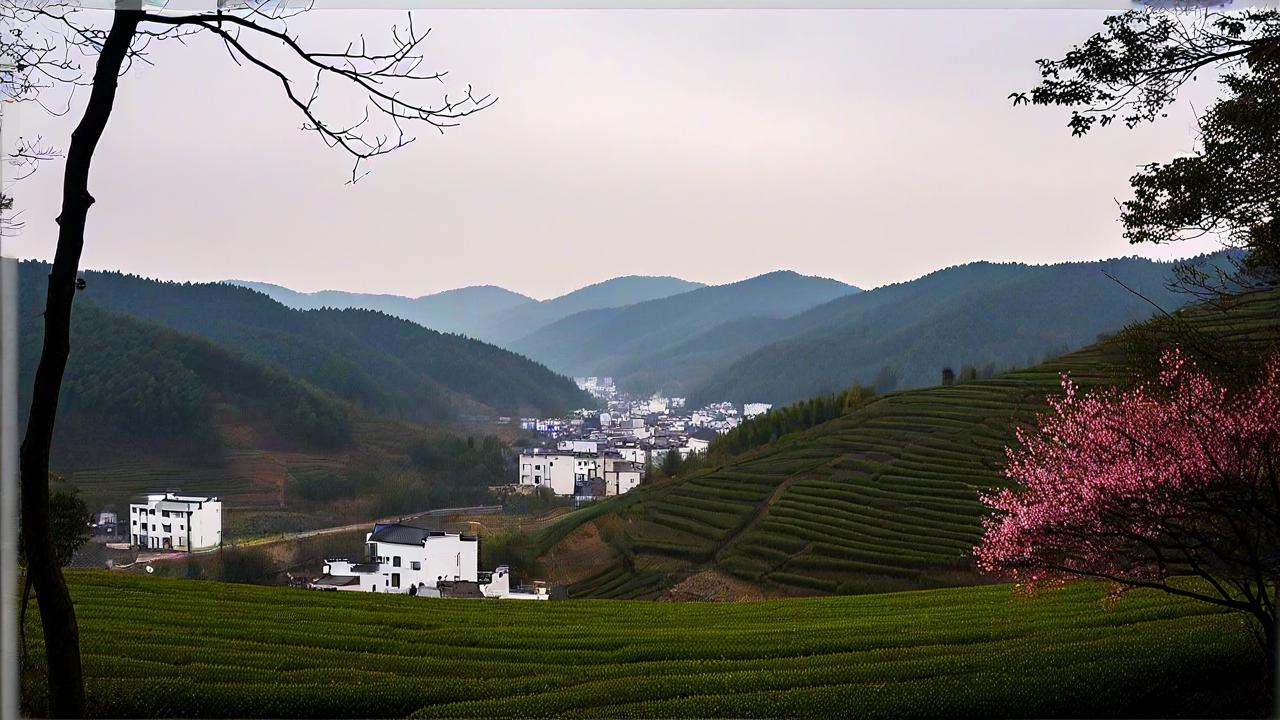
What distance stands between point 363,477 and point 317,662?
32.9ft

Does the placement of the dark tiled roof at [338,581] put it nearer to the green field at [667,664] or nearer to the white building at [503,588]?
the white building at [503,588]

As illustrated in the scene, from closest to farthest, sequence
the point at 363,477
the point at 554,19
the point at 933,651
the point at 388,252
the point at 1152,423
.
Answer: the point at 1152,423
the point at 933,651
the point at 554,19
the point at 388,252
the point at 363,477

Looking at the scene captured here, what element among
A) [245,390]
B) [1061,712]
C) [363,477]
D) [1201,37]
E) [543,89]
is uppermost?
[543,89]

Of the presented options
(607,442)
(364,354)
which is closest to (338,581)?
(364,354)

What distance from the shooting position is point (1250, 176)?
191 inches

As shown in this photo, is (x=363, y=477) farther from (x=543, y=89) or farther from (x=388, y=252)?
(x=543, y=89)

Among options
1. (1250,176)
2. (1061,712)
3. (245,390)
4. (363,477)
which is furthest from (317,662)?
(245,390)

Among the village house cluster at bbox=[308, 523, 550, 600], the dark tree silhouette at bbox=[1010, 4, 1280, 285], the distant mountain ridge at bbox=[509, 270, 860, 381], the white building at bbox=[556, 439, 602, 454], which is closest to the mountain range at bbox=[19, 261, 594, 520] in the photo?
the white building at bbox=[556, 439, 602, 454]

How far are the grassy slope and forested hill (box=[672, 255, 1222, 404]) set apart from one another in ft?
5.45

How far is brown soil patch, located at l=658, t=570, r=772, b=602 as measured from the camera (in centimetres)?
1355

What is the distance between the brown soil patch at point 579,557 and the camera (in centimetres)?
1427

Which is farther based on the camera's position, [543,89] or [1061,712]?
[543,89]

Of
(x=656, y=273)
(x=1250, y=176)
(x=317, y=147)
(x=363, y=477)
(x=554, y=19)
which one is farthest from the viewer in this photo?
(x=363, y=477)

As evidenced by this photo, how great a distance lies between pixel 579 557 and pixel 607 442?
320cm
